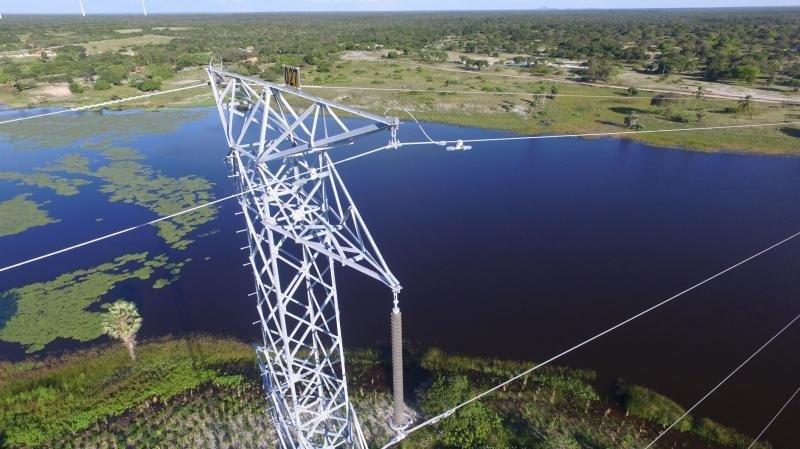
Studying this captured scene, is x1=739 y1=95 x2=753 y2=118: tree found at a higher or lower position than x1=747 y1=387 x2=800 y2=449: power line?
higher

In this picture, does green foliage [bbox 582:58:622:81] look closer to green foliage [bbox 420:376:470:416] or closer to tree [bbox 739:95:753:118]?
tree [bbox 739:95:753:118]

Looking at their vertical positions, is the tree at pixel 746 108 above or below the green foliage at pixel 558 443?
above

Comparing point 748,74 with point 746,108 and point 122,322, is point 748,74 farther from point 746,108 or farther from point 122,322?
point 122,322

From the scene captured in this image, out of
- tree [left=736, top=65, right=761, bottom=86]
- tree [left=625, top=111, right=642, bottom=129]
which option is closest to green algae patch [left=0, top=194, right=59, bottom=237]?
tree [left=625, top=111, right=642, bottom=129]

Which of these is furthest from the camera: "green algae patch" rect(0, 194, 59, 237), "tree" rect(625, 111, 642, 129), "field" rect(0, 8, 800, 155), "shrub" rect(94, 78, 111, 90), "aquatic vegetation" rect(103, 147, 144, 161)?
"shrub" rect(94, 78, 111, 90)

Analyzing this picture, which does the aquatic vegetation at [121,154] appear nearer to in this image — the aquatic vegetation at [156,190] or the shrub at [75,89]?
the aquatic vegetation at [156,190]

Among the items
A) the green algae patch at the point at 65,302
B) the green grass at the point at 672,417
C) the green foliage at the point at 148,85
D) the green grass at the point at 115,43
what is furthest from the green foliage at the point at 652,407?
the green grass at the point at 115,43
